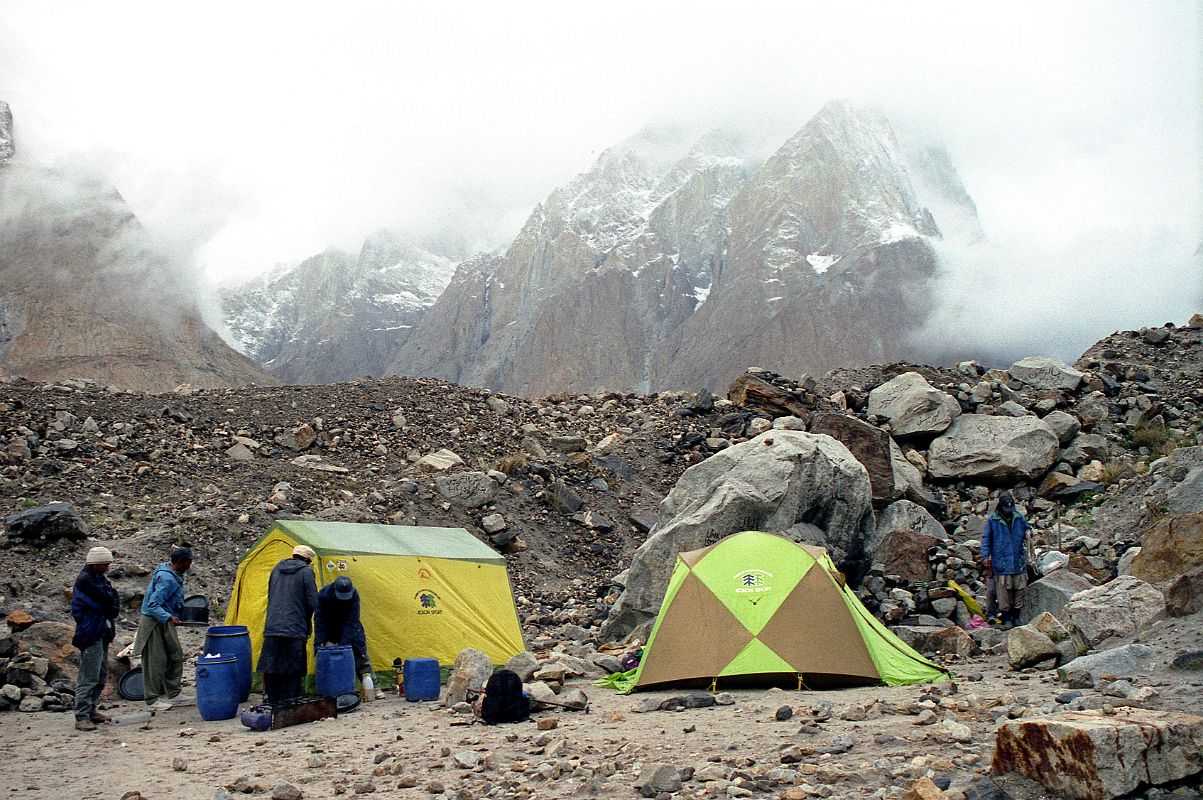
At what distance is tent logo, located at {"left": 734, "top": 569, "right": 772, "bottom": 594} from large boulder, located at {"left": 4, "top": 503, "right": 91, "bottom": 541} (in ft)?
38.6

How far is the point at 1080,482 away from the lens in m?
18.1

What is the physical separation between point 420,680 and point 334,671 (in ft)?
3.24

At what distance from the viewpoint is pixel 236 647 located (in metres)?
10.0

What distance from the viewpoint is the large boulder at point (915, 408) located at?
67.9 ft

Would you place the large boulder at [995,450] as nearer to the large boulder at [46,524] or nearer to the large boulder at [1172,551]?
the large boulder at [1172,551]

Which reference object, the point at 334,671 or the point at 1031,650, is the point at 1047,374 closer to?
the point at 1031,650

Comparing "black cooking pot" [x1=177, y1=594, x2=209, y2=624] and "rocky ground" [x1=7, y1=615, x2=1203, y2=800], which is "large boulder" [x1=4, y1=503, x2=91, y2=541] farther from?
"rocky ground" [x1=7, y1=615, x2=1203, y2=800]

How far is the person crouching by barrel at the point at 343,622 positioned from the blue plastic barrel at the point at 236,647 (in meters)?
0.76

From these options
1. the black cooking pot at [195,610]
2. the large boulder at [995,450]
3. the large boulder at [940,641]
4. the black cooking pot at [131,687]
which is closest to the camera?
the black cooking pot at [131,687]

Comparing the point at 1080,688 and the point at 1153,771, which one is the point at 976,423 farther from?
the point at 1153,771

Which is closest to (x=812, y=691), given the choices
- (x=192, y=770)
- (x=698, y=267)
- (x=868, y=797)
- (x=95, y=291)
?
(x=868, y=797)

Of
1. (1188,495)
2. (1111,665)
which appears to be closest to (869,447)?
(1188,495)

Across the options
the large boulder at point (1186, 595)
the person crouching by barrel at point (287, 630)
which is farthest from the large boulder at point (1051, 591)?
the person crouching by barrel at point (287, 630)

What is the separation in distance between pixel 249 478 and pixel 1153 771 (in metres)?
17.7
